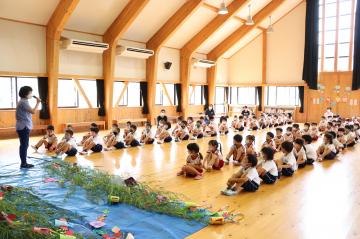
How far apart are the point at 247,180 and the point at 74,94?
1023 cm

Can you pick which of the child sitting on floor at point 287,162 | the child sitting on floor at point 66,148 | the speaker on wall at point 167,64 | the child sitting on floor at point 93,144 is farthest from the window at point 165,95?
the child sitting on floor at point 287,162

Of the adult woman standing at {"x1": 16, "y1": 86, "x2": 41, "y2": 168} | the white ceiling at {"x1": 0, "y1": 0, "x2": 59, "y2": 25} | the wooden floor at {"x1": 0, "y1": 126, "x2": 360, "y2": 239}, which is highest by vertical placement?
the white ceiling at {"x1": 0, "y1": 0, "x2": 59, "y2": 25}

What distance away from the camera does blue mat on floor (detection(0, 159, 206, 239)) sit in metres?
3.67

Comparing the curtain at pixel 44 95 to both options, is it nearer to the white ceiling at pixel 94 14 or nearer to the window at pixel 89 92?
the window at pixel 89 92

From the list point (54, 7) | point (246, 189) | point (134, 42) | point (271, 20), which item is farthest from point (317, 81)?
point (246, 189)

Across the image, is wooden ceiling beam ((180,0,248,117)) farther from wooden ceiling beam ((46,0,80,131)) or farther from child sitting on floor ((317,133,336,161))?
child sitting on floor ((317,133,336,161))

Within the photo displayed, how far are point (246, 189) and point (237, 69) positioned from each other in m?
16.9

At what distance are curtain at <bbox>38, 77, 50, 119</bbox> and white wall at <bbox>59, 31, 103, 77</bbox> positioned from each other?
2.72 feet

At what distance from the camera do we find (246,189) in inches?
203

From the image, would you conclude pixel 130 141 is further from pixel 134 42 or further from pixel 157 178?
pixel 134 42

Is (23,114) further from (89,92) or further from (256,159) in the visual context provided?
(89,92)

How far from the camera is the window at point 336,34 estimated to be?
1729cm

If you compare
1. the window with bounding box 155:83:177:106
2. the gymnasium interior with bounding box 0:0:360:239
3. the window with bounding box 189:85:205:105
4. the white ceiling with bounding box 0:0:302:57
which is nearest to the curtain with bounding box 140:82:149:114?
the gymnasium interior with bounding box 0:0:360:239

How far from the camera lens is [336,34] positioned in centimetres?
1767
